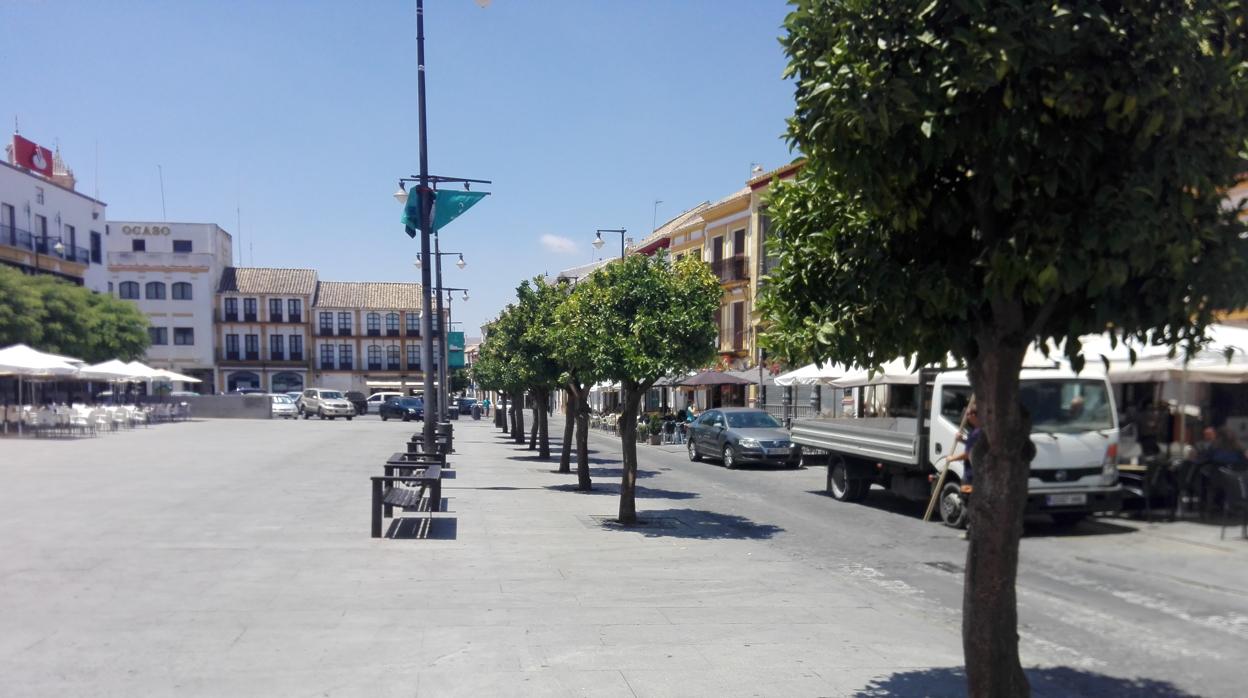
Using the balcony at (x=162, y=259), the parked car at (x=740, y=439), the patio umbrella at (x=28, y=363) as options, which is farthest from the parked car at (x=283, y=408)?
the parked car at (x=740, y=439)

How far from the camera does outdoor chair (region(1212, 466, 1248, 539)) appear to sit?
35.8 feet

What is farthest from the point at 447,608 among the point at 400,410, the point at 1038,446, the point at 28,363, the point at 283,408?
→ the point at 283,408

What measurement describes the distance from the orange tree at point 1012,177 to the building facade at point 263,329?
76232 mm

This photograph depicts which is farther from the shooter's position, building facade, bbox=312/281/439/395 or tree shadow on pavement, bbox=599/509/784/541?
building facade, bbox=312/281/439/395

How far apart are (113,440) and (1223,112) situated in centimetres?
2968

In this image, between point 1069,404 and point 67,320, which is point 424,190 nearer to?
point 1069,404

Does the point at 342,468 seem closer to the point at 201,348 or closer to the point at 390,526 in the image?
the point at 390,526

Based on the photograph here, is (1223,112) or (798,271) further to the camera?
(798,271)

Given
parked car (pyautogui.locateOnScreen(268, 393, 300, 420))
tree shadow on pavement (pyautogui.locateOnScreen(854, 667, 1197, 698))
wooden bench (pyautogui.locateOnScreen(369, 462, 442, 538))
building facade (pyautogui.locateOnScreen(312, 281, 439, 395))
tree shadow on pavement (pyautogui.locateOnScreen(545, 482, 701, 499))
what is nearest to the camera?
tree shadow on pavement (pyautogui.locateOnScreen(854, 667, 1197, 698))

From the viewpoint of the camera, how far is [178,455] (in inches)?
838

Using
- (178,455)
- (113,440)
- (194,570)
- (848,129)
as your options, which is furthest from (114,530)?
(113,440)

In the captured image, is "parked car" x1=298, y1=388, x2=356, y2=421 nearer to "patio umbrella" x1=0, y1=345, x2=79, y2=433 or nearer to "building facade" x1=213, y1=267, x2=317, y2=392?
"patio umbrella" x1=0, y1=345, x2=79, y2=433

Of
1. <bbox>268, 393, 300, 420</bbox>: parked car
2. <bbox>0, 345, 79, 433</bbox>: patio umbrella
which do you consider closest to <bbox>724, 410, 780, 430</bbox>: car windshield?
<bbox>0, 345, 79, 433</bbox>: patio umbrella

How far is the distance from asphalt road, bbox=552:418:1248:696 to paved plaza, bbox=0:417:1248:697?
0.12 metres
